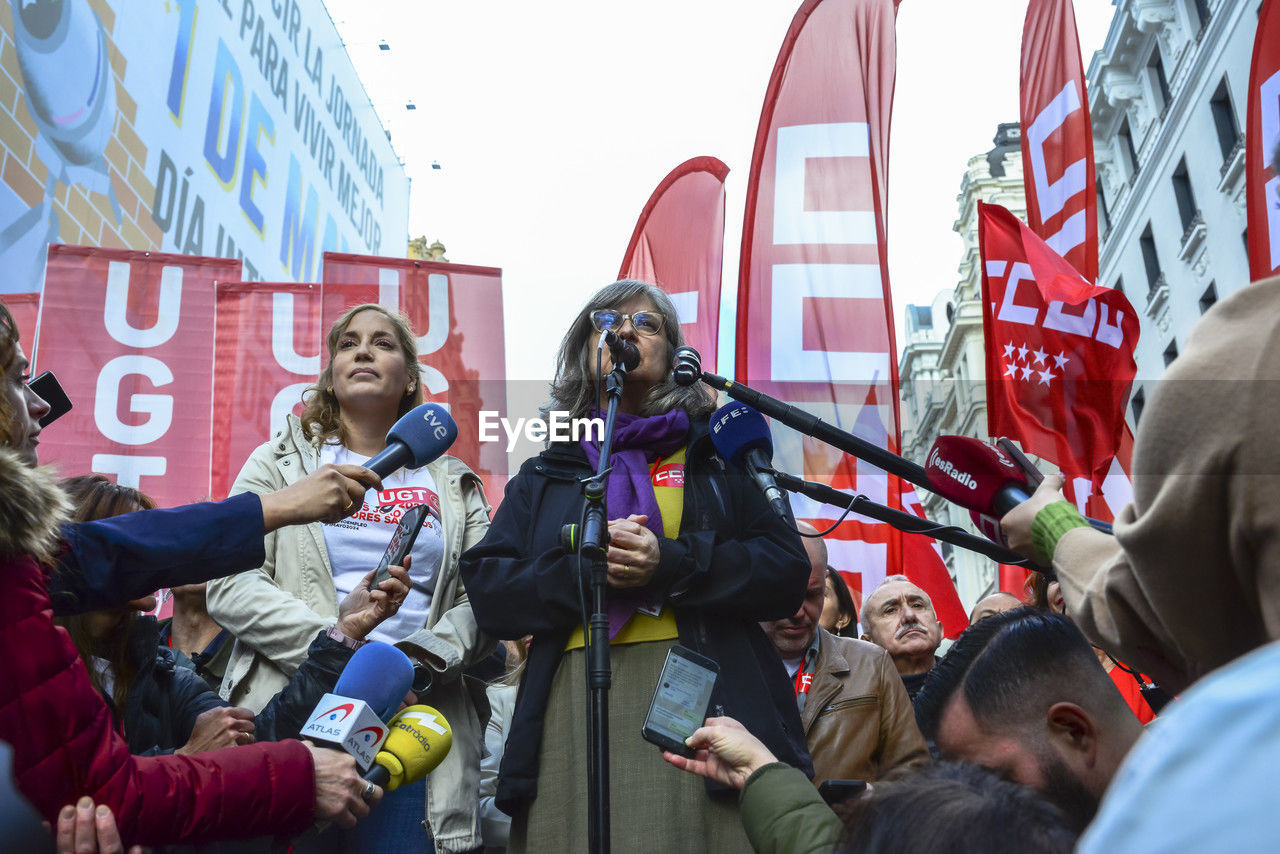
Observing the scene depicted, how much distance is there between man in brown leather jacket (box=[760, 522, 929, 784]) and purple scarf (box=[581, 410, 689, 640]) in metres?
0.93

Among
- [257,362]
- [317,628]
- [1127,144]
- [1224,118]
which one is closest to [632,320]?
[317,628]

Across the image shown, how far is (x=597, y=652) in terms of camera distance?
2898mm

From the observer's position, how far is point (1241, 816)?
600 millimetres

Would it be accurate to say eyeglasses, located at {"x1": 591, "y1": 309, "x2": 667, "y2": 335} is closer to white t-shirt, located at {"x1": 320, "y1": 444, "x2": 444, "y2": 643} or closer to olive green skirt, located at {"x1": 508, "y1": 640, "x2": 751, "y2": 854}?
white t-shirt, located at {"x1": 320, "y1": 444, "x2": 444, "y2": 643}

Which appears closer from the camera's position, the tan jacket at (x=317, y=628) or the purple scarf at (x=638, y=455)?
the tan jacket at (x=317, y=628)

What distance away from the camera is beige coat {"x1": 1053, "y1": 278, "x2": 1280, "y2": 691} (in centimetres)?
156

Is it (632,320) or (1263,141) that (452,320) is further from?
(1263,141)

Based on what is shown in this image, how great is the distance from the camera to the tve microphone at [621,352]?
3590 mm

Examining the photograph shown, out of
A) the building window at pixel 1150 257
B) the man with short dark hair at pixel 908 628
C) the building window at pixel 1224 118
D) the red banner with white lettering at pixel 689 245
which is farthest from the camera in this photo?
the building window at pixel 1150 257

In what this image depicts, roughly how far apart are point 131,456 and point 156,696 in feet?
13.2

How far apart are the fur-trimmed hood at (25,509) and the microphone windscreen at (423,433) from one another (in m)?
0.99

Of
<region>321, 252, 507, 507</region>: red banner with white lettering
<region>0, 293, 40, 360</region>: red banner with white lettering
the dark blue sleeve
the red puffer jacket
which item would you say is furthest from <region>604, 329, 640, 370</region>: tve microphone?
<region>0, 293, 40, 360</region>: red banner with white lettering

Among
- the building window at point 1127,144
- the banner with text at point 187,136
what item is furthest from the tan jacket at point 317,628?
the building window at point 1127,144

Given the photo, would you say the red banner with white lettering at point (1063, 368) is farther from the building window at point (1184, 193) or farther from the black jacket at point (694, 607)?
the building window at point (1184, 193)
